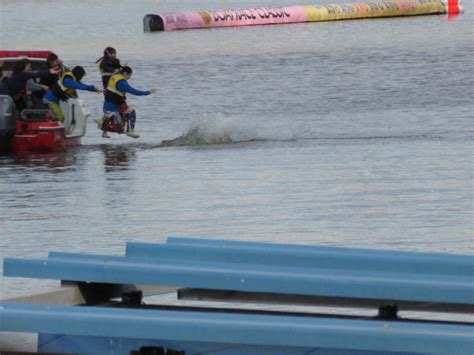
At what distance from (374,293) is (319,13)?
54.4m

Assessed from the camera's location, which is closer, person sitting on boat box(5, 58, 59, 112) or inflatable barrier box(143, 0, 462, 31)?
person sitting on boat box(5, 58, 59, 112)

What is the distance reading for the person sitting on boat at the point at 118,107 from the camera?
22.4 metres

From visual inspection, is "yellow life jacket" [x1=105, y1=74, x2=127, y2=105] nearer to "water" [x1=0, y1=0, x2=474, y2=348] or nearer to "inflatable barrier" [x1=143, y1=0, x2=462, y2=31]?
"water" [x1=0, y1=0, x2=474, y2=348]

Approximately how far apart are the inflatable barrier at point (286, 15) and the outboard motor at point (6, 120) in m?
36.7

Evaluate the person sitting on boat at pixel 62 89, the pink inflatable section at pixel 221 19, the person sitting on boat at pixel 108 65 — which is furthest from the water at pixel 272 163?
the pink inflatable section at pixel 221 19

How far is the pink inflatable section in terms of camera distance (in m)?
58.3

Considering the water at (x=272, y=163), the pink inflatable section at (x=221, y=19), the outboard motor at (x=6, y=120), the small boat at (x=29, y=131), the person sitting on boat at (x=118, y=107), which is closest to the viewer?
the water at (x=272, y=163)

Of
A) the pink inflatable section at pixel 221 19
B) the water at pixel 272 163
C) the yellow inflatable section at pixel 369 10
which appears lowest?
the water at pixel 272 163

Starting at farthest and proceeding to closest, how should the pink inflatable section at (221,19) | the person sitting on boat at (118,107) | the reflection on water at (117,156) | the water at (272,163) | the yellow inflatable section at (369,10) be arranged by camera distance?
the yellow inflatable section at (369,10) → the pink inflatable section at (221,19) → the person sitting on boat at (118,107) → the reflection on water at (117,156) → the water at (272,163)

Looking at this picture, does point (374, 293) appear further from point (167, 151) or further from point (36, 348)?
point (167, 151)

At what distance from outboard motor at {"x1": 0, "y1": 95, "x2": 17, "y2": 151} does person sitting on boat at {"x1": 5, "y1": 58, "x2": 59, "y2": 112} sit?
580 millimetres

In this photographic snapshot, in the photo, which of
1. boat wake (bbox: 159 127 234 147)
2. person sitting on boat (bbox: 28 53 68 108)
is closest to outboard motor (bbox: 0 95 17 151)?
person sitting on boat (bbox: 28 53 68 108)

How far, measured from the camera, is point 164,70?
40.3 m

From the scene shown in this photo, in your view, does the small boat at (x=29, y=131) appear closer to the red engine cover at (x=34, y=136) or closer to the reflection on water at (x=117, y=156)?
the red engine cover at (x=34, y=136)
